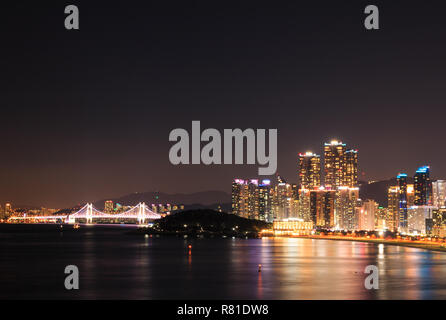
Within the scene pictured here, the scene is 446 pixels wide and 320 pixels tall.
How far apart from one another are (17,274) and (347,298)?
3211 centimetres

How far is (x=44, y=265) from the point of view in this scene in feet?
224

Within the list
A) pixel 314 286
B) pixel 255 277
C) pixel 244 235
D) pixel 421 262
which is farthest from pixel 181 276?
pixel 244 235

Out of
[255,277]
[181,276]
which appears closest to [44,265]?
[181,276]

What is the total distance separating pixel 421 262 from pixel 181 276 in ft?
104
